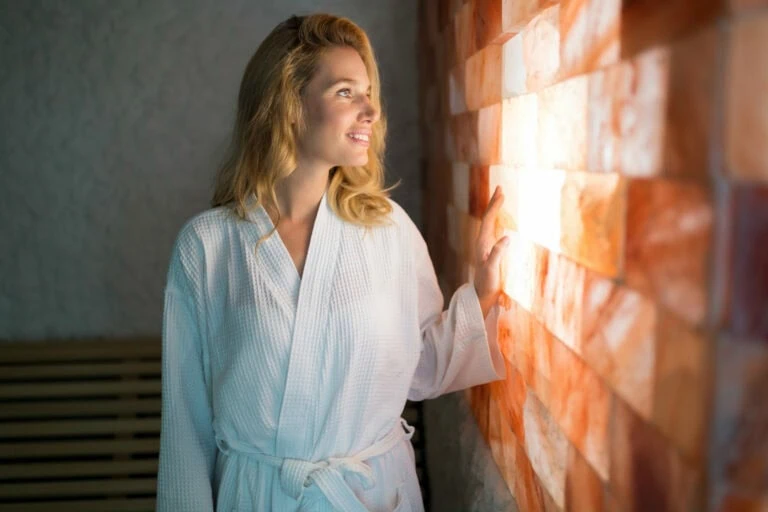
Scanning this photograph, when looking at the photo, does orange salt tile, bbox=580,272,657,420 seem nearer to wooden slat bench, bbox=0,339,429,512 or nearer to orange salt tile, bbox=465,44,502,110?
orange salt tile, bbox=465,44,502,110

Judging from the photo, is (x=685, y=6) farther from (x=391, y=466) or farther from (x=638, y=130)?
(x=391, y=466)

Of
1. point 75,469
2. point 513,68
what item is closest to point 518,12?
point 513,68

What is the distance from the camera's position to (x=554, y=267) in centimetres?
78

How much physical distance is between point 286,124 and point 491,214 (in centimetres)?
35

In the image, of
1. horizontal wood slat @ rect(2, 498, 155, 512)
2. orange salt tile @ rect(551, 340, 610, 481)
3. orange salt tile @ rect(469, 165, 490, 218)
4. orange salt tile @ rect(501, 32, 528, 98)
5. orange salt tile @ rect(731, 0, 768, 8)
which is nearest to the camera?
orange salt tile @ rect(731, 0, 768, 8)

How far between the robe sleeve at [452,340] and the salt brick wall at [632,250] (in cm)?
5

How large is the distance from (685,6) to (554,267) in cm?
37

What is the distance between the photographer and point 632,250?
549mm

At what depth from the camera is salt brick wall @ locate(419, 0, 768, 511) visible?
0.41 metres

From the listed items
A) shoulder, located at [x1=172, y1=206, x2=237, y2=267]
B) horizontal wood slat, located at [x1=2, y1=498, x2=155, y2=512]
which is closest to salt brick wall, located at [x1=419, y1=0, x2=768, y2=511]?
shoulder, located at [x1=172, y1=206, x2=237, y2=267]

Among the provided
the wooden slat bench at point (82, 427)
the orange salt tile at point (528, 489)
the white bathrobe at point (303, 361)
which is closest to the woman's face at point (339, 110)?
the white bathrobe at point (303, 361)

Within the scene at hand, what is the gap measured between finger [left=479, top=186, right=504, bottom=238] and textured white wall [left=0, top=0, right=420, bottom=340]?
2.74 ft

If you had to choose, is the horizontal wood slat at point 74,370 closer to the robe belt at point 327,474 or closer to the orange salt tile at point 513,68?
the robe belt at point 327,474

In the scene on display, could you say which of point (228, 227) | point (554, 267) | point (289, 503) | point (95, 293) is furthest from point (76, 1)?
point (554, 267)
